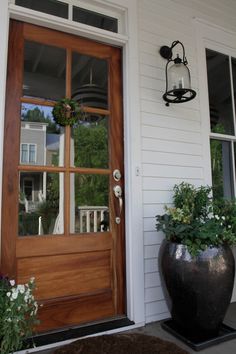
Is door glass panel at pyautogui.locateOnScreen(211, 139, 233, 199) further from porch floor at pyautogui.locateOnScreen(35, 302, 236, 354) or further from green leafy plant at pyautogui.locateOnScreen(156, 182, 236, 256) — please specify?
porch floor at pyautogui.locateOnScreen(35, 302, 236, 354)

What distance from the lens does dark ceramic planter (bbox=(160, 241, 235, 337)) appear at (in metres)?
1.78

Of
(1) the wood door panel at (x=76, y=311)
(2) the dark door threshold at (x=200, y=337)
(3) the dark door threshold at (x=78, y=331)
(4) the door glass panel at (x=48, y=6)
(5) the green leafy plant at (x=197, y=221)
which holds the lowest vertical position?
(2) the dark door threshold at (x=200, y=337)

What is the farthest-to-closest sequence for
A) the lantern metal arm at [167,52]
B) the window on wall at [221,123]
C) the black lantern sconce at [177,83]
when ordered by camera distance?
the window on wall at [221,123], the lantern metal arm at [167,52], the black lantern sconce at [177,83]

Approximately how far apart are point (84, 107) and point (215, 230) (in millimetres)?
1316

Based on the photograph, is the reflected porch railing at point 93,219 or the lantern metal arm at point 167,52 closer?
the reflected porch railing at point 93,219

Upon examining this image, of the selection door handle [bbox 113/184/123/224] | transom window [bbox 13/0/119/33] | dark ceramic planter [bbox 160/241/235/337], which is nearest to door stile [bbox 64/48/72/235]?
transom window [bbox 13/0/119/33]

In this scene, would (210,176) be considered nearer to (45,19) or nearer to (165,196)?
(165,196)

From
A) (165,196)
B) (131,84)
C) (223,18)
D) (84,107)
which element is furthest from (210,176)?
(223,18)

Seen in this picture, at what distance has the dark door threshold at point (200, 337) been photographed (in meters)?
1.76

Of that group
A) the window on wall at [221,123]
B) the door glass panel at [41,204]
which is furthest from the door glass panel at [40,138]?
the window on wall at [221,123]

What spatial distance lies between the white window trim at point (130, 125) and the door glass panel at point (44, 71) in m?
0.18

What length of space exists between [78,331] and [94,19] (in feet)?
7.68

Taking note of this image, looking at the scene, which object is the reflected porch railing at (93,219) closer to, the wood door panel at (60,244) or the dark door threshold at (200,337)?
the wood door panel at (60,244)

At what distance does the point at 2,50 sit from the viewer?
1.86 m
